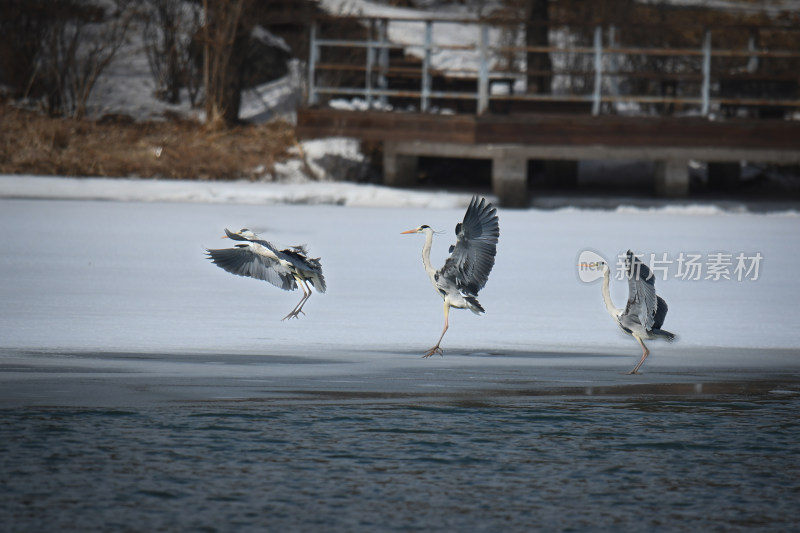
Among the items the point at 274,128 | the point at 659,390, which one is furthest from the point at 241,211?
the point at 659,390

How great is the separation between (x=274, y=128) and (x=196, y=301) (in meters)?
10.9

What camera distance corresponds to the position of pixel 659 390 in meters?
7.25

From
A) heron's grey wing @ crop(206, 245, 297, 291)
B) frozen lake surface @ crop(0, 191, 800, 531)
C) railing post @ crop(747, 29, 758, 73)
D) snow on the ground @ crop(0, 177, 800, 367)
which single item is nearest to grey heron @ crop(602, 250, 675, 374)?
frozen lake surface @ crop(0, 191, 800, 531)

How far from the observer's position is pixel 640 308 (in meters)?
7.26

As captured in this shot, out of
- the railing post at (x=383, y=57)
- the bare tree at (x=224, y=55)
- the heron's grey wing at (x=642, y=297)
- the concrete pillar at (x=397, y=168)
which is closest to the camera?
the heron's grey wing at (x=642, y=297)

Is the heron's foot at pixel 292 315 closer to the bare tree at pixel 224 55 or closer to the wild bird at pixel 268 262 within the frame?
the wild bird at pixel 268 262

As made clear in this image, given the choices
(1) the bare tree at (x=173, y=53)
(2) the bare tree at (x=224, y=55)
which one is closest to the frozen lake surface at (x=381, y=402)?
(2) the bare tree at (x=224, y=55)

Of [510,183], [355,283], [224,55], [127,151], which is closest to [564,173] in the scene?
[510,183]

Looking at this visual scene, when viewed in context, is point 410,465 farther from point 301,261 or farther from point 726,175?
point 726,175

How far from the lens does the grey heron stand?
23.6 feet

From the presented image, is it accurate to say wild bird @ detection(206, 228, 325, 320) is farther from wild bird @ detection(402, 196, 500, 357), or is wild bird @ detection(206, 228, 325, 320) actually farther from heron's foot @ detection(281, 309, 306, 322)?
wild bird @ detection(402, 196, 500, 357)

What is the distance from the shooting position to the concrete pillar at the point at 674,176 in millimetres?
16859

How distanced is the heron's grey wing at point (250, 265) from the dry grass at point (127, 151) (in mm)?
9593

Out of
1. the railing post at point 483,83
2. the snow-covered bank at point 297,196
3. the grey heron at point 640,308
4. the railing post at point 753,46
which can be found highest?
the railing post at point 753,46
